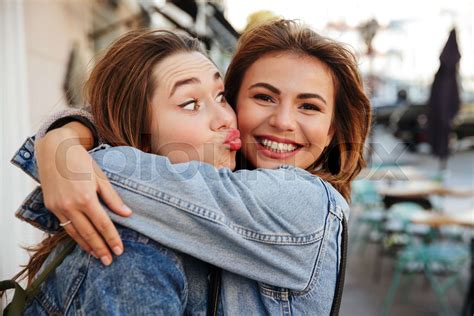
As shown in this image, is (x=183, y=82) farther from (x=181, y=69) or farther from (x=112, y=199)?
(x=112, y=199)

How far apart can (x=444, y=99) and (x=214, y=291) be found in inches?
281

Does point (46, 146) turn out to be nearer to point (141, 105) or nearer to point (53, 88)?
point (141, 105)

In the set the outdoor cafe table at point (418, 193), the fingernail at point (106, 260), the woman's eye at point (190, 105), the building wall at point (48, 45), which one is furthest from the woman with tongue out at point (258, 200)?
the outdoor cafe table at point (418, 193)

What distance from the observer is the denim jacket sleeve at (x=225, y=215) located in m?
1.12

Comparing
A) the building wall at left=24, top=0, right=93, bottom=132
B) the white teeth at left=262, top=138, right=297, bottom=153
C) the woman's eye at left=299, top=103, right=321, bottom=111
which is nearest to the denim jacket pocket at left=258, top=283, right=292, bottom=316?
the white teeth at left=262, top=138, right=297, bottom=153

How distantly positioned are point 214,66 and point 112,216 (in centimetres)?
59

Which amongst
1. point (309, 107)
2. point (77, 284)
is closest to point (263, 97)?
point (309, 107)

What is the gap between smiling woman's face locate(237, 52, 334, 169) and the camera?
155 cm

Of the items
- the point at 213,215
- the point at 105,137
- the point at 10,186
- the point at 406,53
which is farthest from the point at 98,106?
the point at 406,53

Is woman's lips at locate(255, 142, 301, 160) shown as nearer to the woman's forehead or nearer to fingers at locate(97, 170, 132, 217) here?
the woman's forehead

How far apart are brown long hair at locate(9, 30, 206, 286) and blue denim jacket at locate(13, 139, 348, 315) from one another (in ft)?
0.31

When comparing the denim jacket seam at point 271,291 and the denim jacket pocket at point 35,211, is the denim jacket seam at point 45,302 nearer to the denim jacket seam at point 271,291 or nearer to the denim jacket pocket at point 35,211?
the denim jacket pocket at point 35,211

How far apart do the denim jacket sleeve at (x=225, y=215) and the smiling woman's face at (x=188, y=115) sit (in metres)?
0.13

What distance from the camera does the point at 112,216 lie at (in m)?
1.10
